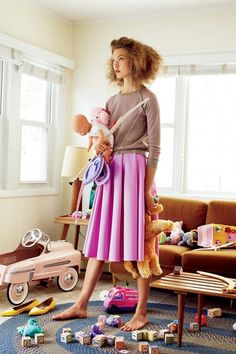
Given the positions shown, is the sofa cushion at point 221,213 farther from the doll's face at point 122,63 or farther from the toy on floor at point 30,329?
the toy on floor at point 30,329

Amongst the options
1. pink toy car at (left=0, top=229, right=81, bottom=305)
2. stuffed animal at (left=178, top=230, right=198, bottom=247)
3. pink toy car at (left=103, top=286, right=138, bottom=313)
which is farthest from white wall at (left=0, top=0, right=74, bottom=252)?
stuffed animal at (left=178, top=230, right=198, bottom=247)

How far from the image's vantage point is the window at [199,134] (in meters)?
4.71

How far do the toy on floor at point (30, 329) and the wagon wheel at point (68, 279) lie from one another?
1.04 metres

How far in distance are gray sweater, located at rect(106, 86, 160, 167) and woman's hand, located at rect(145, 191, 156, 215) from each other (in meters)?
0.17

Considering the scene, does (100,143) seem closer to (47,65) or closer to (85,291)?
(85,291)

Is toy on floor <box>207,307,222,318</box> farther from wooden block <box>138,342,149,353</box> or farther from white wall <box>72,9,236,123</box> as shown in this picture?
white wall <box>72,9,236,123</box>

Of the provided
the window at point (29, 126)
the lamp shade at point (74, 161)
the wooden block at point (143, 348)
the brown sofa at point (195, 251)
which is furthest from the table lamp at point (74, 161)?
the wooden block at point (143, 348)

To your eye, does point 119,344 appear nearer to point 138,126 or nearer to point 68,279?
point 138,126

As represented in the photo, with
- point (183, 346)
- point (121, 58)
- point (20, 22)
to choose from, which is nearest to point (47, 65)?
point (20, 22)

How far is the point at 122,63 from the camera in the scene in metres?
3.00

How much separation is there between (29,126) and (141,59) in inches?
79.7

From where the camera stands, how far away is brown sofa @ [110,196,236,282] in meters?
3.59

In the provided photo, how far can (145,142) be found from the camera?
2.95 m

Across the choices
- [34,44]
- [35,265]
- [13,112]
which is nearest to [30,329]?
[35,265]
